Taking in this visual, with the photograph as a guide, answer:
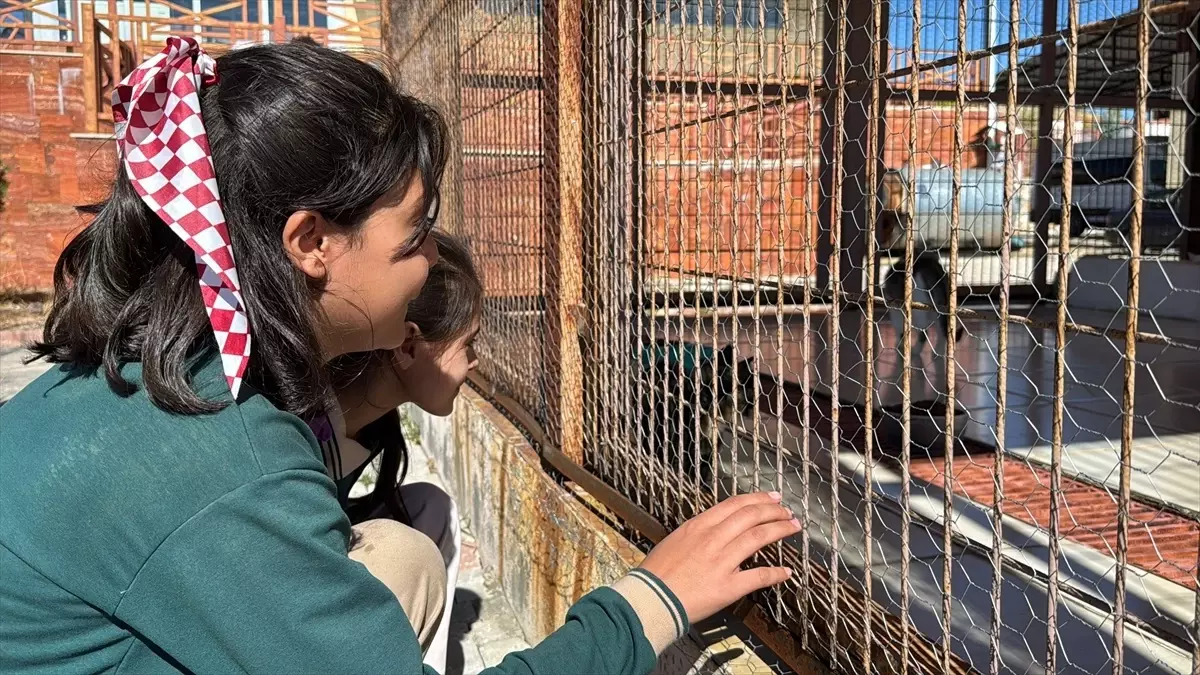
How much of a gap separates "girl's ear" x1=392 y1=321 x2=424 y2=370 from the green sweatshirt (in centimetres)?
83

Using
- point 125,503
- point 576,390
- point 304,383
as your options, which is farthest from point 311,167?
point 576,390

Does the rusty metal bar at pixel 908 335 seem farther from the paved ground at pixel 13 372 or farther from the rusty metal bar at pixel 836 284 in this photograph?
the paved ground at pixel 13 372

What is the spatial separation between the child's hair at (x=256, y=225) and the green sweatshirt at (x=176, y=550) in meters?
0.05

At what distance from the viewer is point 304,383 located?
4.02 feet

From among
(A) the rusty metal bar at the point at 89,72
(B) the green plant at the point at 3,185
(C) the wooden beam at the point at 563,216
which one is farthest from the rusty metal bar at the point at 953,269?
(A) the rusty metal bar at the point at 89,72

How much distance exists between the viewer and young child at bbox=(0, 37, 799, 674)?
105 centimetres

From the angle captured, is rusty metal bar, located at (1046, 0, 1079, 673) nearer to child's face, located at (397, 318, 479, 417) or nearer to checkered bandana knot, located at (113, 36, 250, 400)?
checkered bandana knot, located at (113, 36, 250, 400)

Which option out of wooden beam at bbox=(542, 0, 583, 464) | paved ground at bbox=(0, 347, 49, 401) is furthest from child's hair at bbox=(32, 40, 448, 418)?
paved ground at bbox=(0, 347, 49, 401)

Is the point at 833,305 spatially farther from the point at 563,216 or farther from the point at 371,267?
the point at 563,216

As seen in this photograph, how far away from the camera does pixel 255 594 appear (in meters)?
1.03

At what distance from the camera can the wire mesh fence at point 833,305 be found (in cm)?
120

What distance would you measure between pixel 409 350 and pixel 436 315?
0.31 feet

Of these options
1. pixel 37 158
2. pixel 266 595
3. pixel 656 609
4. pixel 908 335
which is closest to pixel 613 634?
pixel 656 609

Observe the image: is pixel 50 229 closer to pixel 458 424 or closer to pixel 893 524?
pixel 458 424
